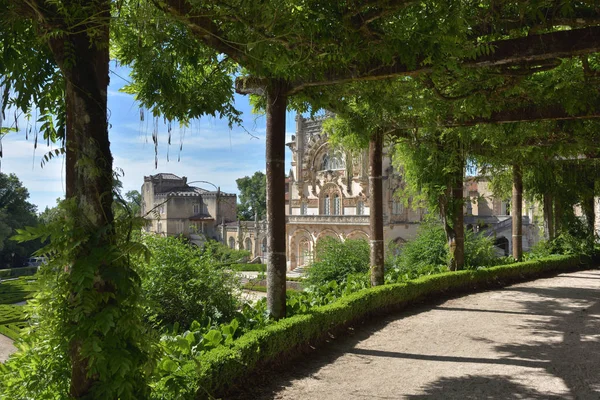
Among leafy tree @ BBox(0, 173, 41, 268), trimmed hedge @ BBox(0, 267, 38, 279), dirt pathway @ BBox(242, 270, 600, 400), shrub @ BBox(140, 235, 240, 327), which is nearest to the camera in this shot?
dirt pathway @ BBox(242, 270, 600, 400)

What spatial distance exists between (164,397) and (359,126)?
18.3ft

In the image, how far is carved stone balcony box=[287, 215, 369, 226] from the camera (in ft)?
104

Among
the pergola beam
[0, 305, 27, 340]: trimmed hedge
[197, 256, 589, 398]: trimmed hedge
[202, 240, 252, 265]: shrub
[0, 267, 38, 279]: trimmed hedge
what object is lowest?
[0, 267, 38, 279]: trimmed hedge

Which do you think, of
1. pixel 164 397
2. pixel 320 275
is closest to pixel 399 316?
pixel 320 275

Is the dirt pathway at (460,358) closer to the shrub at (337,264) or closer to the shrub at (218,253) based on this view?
the shrub at (218,253)

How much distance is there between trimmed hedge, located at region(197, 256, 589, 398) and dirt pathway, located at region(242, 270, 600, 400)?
24 centimetres

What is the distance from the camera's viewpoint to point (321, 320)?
619 centimetres

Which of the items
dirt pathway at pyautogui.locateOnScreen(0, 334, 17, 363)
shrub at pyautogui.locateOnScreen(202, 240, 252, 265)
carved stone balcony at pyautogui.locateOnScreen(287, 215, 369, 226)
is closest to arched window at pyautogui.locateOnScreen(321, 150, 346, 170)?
carved stone balcony at pyautogui.locateOnScreen(287, 215, 369, 226)

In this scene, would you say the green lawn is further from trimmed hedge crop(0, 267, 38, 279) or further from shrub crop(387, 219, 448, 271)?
trimmed hedge crop(0, 267, 38, 279)

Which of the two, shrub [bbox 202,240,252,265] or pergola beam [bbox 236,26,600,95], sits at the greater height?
pergola beam [bbox 236,26,600,95]

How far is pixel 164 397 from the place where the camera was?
3.44 metres

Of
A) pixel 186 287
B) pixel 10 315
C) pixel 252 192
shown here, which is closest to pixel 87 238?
pixel 186 287

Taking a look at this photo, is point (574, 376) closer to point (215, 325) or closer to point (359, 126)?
point (215, 325)

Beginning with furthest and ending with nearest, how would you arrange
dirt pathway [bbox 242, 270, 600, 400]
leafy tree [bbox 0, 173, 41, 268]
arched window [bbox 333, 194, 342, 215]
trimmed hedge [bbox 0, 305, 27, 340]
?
arched window [bbox 333, 194, 342, 215] → leafy tree [bbox 0, 173, 41, 268] → trimmed hedge [bbox 0, 305, 27, 340] → dirt pathway [bbox 242, 270, 600, 400]
